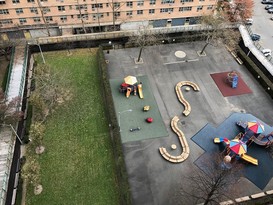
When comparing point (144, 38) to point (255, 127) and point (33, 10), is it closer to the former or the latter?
point (33, 10)

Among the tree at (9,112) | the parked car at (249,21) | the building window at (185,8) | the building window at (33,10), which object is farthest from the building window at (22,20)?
the parked car at (249,21)

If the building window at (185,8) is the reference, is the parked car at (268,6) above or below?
above

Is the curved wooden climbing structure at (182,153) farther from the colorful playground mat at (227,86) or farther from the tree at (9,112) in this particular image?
the tree at (9,112)

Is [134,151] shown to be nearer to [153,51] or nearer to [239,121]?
[239,121]

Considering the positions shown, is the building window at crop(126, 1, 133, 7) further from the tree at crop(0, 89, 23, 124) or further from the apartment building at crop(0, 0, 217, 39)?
the tree at crop(0, 89, 23, 124)

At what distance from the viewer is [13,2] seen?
5303 cm

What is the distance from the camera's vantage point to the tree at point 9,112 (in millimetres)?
39594

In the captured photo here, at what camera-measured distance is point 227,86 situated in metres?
52.1

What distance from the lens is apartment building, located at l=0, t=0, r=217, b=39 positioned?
55.3 meters

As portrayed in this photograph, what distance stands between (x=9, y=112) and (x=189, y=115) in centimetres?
3023

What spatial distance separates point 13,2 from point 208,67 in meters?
43.2

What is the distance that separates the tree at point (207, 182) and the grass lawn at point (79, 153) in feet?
33.9

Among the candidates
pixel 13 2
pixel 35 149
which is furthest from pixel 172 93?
pixel 13 2

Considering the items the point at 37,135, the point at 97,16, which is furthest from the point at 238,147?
the point at 97,16
